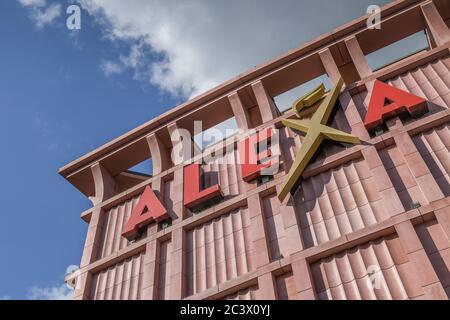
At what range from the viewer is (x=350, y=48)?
23109 millimetres

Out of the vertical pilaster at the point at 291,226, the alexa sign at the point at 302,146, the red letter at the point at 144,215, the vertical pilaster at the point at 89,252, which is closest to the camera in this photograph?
the vertical pilaster at the point at 291,226

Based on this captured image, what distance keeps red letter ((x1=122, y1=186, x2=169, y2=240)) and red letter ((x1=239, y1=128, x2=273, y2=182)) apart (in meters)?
4.08

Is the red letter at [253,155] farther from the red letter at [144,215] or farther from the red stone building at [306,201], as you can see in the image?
the red letter at [144,215]

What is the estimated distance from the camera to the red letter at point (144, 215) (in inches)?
839

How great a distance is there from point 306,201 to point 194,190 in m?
5.52

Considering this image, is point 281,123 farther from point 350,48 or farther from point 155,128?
point 155,128

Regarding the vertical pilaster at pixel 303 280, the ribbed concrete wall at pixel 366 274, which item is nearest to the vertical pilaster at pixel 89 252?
the vertical pilaster at pixel 303 280

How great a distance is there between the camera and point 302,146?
64.6ft

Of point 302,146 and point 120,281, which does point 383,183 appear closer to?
point 302,146

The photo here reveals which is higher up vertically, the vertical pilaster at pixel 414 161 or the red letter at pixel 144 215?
Answer: the red letter at pixel 144 215

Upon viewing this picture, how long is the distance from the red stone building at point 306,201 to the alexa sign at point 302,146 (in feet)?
1.27

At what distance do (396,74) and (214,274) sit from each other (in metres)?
11.8

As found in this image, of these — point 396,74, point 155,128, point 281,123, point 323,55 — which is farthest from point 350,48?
point 155,128

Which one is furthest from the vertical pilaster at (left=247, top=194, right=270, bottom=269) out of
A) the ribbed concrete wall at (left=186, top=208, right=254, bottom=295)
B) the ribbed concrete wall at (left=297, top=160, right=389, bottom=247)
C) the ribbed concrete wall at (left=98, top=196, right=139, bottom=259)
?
the ribbed concrete wall at (left=98, top=196, right=139, bottom=259)
